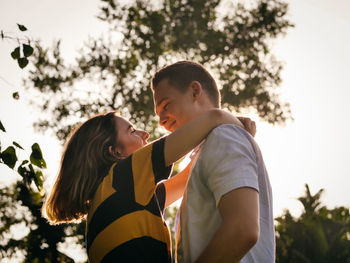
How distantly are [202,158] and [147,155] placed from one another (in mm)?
346

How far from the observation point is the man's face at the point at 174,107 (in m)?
2.35

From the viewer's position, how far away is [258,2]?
15.6 metres

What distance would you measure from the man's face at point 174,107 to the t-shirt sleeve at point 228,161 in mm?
591

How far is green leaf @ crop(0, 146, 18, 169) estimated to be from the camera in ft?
6.23

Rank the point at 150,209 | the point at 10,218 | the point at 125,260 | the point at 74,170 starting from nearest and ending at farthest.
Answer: the point at 125,260 → the point at 150,209 → the point at 74,170 → the point at 10,218

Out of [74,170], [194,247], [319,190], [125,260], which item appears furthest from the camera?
[319,190]

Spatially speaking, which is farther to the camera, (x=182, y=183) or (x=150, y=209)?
(x=182, y=183)

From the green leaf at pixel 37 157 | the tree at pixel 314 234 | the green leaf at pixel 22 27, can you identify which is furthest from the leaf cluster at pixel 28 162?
the tree at pixel 314 234

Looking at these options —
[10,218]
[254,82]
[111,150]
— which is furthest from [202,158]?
[10,218]

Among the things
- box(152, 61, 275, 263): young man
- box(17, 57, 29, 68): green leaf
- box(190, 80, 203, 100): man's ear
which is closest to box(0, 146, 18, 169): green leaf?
box(17, 57, 29, 68): green leaf

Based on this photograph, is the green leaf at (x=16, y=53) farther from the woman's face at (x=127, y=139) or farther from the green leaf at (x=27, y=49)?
the woman's face at (x=127, y=139)

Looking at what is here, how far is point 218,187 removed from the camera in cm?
154

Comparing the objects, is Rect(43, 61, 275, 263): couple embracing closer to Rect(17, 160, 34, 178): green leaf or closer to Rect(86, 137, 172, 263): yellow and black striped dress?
Rect(86, 137, 172, 263): yellow and black striped dress

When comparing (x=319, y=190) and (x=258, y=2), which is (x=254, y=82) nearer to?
(x=258, y=2)
